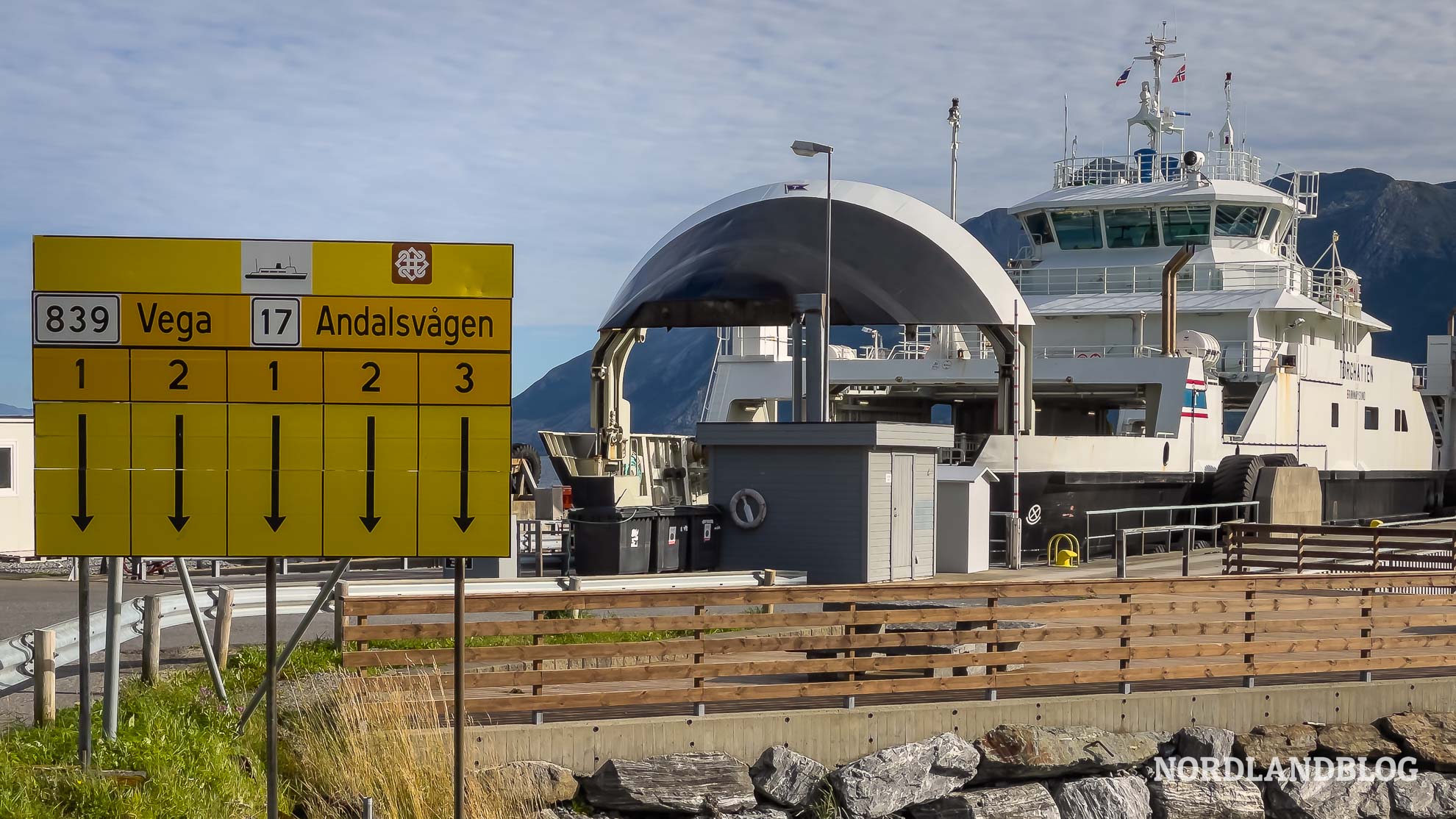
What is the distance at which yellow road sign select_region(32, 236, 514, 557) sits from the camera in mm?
7215

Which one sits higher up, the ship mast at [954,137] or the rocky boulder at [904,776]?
the ship mast at [954,137]

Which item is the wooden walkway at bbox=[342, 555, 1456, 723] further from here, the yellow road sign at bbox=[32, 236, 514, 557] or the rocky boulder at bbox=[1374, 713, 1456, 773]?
the yellow road sign at bbox=[32, 236, 514, 557]

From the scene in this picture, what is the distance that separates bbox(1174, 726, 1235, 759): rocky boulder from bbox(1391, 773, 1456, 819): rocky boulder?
1.95m

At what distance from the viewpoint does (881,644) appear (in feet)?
39.6

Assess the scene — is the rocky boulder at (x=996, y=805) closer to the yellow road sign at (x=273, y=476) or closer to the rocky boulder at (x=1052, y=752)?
the rocky boulder at (x=1052, y=752)

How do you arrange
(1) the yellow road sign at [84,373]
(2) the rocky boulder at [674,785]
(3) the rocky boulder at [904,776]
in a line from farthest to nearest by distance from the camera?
(3) the rocky boulder at [904,776]
(2) the rocky boulder at [674,785]
(1) the yellow road sign at [84,373]

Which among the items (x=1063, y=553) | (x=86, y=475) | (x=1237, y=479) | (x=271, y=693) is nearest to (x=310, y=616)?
(x=271, y=693)

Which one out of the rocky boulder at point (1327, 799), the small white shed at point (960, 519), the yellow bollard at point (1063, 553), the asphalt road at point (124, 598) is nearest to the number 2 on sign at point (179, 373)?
the asphalt road at point (124, 598)

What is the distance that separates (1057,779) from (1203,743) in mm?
1406

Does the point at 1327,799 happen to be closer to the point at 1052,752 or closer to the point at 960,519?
the point at 1052,752

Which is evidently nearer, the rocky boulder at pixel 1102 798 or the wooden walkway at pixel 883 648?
the wooden walkway at pixel 883 648

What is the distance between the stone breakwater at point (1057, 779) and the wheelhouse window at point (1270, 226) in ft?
89.8

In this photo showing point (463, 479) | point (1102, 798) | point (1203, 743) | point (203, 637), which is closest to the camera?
point (463, 479)

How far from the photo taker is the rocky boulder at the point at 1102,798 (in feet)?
39.9
